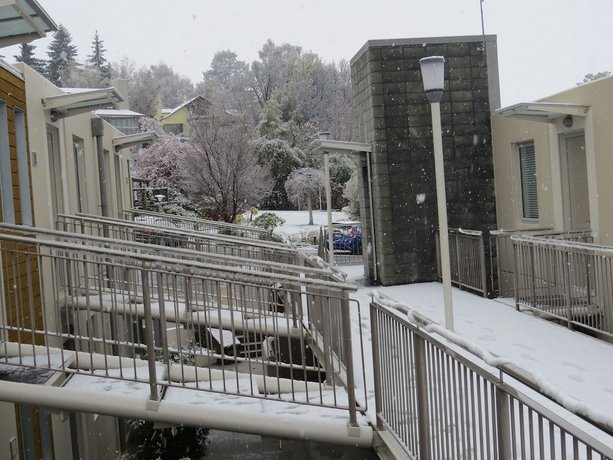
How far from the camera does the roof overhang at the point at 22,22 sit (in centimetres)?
531

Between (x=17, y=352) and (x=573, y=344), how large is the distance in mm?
5680

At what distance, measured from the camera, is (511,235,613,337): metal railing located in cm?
820

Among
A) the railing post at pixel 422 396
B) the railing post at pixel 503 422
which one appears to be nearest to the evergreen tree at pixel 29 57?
the railing post at pixel 422 396

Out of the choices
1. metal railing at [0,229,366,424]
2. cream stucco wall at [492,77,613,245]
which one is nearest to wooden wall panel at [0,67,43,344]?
metal railing at [0,229,366,424]

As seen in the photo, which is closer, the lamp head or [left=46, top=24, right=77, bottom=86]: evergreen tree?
the lamp head

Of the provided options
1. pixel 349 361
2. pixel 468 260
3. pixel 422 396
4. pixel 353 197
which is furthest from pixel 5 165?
pixel 353 197

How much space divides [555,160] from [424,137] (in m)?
2.94

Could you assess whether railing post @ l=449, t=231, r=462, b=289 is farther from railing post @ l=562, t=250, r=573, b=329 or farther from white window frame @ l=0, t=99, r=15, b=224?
white window frame @ l=0, t=99, r=15, b=224

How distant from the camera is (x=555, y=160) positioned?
11.1 m

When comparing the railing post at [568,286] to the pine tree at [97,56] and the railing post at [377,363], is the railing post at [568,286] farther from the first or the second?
the pine tree at [97,56]

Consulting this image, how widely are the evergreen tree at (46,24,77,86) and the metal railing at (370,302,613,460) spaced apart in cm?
6137

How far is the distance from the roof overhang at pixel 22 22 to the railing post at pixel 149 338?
84.1 inches

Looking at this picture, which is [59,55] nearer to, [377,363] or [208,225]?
[208,225]

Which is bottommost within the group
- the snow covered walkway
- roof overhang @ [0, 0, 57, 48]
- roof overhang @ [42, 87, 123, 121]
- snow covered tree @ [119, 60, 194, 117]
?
the snow covered walkway
